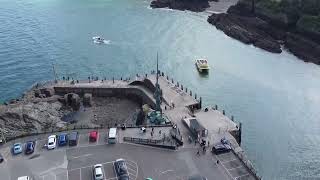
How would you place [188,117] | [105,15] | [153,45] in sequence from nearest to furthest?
1. [188,117]
2. [153,45]
3. [105,15]

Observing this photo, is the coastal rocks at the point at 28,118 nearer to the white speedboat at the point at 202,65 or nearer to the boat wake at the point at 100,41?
the white speedboat at the point at 202,65

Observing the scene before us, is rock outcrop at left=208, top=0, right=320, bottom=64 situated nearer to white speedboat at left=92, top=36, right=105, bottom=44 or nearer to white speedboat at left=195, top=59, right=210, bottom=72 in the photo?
white speedboat at left=195, top=59, right=210, bottom=72

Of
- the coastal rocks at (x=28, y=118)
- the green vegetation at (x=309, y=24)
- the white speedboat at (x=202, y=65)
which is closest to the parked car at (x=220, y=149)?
the coastal rocks at (x=28, y=118)

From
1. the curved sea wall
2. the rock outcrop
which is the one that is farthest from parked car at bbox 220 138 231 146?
the rock outcrop

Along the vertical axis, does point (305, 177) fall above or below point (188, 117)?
below

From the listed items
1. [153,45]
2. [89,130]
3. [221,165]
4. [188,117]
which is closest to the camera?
[221,165]

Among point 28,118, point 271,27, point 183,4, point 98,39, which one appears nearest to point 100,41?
point 98,39

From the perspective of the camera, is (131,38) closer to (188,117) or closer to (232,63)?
(232,63)

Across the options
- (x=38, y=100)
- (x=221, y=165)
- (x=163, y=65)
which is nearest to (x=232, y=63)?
(x=163, y=65)
